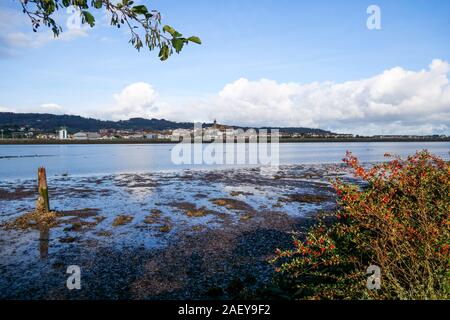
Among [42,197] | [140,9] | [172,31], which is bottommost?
[42,197]

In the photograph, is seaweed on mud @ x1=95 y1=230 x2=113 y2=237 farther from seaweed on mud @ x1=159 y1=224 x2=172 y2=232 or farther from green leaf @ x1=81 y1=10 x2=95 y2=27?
green leaf @ x1=81 y1=10 x2=95 y2=27

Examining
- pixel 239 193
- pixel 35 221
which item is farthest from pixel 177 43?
pixel 239 193

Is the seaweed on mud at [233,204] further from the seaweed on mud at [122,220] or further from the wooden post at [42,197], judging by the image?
the wooden post at [42,197]

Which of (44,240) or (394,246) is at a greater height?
(394,246)

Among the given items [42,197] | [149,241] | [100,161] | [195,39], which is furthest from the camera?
[100,161]

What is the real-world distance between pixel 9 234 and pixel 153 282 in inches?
418

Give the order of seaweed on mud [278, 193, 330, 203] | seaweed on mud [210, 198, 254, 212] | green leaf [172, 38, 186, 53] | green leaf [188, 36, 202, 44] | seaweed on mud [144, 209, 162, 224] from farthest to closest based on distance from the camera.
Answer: seaweed on mud [278, 193, 330, 203]
seaweed on mud [210, 198, 254, 212]
seaweed on mud [144, 209, 162, 224]
green leaf [172, 38, 186, 53]
green leaf [188, 36, 202, 44]

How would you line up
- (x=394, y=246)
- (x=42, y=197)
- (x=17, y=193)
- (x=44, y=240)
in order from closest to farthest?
(x=394, y=246) → (x=44, y=240) → (x=42, y=197) → (x=17, y=193)

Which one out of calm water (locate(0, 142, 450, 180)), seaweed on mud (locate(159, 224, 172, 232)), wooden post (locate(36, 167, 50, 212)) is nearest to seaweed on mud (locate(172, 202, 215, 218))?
seaweed on mud (locate(159, 224, 172, 232))

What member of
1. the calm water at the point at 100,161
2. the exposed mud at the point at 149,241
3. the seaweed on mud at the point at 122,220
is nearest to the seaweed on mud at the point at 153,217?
the exposed mud at the point at 149,241

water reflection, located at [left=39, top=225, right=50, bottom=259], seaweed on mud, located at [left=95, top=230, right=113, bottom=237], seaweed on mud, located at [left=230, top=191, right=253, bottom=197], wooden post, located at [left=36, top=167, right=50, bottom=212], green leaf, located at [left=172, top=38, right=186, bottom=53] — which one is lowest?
water reflection, located at [left=39, top=225, right=50, bottom=259]

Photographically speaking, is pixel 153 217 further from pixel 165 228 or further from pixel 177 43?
pixel 177 43
